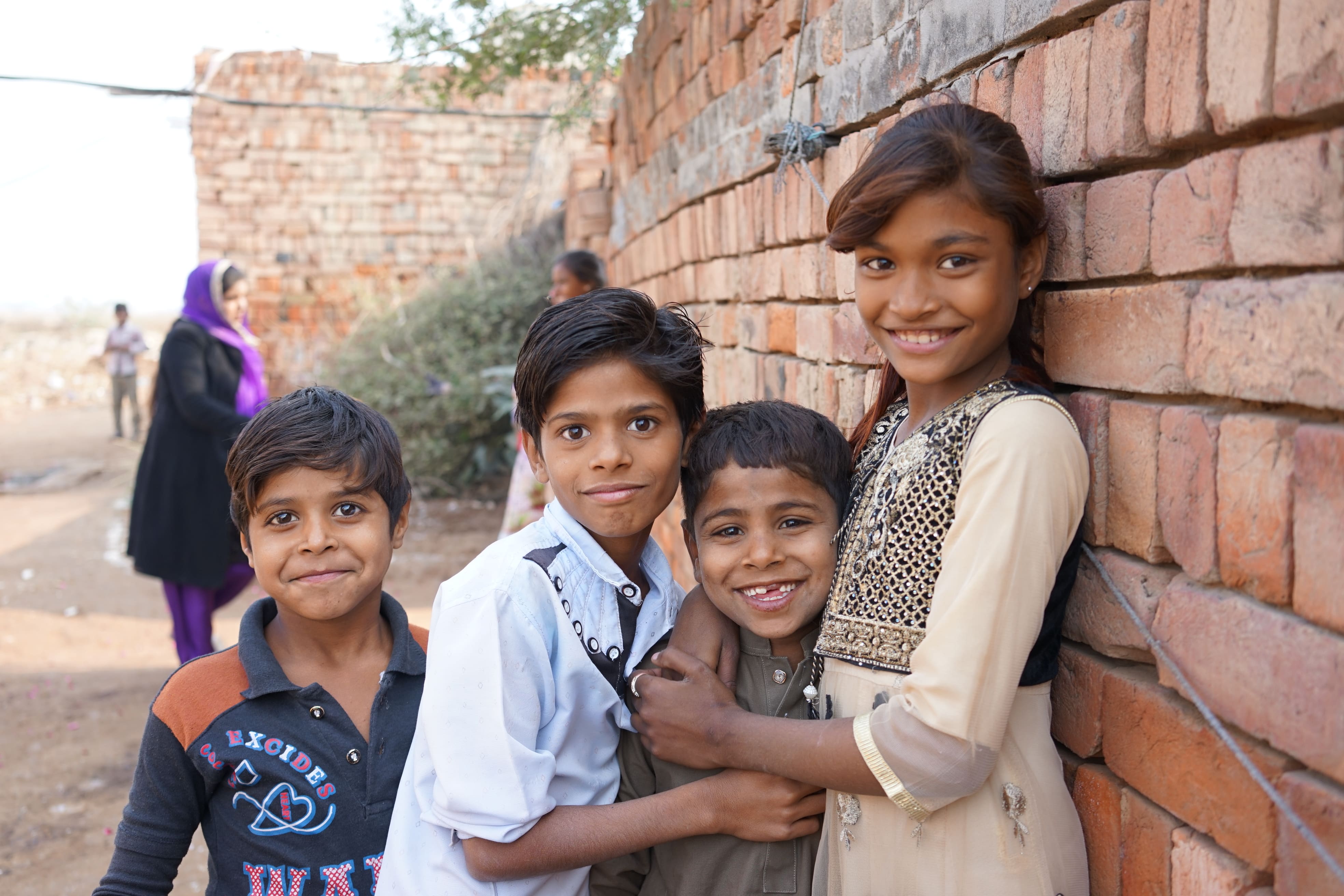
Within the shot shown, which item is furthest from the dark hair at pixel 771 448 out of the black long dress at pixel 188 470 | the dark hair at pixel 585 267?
the dark hair at pixel 585 267

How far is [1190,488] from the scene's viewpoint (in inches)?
46.5

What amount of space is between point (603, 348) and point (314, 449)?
25.0 inches

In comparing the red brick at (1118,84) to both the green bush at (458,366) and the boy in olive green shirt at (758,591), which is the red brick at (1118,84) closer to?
the boy in olive green shirt at (758,591)

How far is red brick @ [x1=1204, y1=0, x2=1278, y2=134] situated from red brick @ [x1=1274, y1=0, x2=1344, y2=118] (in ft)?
0.03

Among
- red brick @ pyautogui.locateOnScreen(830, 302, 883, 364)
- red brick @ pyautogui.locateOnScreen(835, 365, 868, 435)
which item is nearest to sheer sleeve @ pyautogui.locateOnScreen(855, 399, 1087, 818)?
red brick @ pyautogui.locateOnScreen(830, 302, 883, 364)

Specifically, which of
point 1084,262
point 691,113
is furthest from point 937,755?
point 691,113

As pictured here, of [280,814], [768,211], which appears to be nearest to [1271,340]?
[280,814]

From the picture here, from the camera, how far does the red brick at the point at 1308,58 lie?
0.93 m

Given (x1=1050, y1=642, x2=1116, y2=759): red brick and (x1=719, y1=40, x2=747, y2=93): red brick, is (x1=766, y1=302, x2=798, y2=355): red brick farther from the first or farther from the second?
(x1=1050, y1=642, x2=1116, y2=759): red brick

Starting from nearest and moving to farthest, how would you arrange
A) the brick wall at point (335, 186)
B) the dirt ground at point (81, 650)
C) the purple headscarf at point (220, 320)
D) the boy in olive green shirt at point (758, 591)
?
the boy in olive green shirt at point (758, 591), the dirt ground at point (81, 650), the purple headscarf at point (220, 320), the brick wall at point (335, 186)

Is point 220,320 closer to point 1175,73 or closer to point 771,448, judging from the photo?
point 771,448

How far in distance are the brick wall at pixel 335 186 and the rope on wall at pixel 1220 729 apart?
1095 cm

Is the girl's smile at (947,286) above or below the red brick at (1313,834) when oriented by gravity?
above

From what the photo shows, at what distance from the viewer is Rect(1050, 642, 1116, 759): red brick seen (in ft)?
4.54
